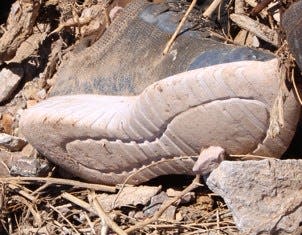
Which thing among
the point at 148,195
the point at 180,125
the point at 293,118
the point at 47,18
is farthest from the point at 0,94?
the point at 293,118

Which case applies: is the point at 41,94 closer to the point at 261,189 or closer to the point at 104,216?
the point at 104,216

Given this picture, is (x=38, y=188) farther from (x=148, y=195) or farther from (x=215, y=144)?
(x=215, y=144)

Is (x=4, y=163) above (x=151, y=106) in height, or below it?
below

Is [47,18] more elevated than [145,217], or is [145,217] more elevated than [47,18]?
[47,18]

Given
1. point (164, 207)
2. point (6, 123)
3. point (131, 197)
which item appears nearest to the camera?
point (164, 207)

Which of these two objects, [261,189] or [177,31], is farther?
[177,31]

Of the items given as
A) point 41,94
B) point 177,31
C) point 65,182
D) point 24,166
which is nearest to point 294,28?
point 177,31

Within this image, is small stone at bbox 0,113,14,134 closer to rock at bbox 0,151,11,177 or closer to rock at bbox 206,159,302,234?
rock at bbox 0,151,11,177

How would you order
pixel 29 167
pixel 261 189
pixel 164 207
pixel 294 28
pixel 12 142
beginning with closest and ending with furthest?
pixel 294 28 < pixel 261 189 < pixel 164 207 < pixel 29 167 < pixel 12 142
